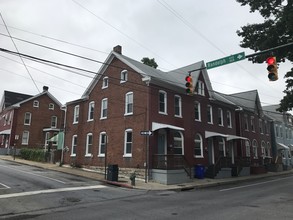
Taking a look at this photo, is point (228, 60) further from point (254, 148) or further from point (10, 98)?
point (10, 98)

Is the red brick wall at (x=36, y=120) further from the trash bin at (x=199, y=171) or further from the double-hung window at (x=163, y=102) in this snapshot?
the trash bin at (x=199, y=171)

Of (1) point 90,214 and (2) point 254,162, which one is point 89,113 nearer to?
(1) point 90,214

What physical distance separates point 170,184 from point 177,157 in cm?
236

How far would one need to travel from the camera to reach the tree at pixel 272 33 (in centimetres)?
1863

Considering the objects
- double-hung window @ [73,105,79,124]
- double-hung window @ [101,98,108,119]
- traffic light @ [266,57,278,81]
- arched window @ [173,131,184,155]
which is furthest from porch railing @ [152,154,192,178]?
double-hung window @ [73,105,79,124]

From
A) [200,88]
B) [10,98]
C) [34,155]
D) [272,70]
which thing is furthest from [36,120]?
[272,70]

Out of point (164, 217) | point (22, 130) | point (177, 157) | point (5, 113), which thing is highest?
point (5, 113)

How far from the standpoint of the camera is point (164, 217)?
8.41 meters

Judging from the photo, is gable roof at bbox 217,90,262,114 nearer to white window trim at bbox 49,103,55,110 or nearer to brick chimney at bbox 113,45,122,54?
brick chimney at bbox 113,45,122,54

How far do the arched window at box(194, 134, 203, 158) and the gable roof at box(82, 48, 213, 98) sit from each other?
457 centimetres

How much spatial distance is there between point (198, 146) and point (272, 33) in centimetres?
1133

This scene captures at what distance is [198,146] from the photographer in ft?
80.6

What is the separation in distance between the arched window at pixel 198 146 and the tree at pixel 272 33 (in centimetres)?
752

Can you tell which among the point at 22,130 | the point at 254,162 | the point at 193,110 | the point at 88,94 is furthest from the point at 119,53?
the point at 22,130
